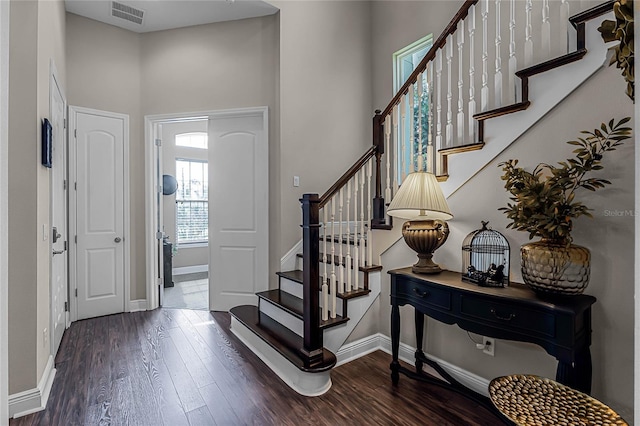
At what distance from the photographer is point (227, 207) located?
3.80 metres

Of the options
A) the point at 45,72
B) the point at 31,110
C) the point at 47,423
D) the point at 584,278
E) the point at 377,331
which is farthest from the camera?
the point at 377,331

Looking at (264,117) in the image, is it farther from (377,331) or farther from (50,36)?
(377,331)

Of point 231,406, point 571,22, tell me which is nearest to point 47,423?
point 231,406

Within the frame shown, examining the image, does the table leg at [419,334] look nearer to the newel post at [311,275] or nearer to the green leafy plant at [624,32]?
the newel post at [311,275]

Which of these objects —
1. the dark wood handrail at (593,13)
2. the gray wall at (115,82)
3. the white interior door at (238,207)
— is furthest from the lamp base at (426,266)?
the gray wall at (115,82)

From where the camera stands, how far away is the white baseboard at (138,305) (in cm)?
380

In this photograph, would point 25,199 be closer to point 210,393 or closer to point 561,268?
point 210,393

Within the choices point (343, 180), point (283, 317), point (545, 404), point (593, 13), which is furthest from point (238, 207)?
point (593, 13)

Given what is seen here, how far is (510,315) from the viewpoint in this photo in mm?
1639

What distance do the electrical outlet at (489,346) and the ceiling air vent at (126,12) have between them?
14.7 feet

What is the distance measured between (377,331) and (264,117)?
2503 mm

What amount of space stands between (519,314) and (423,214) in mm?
862

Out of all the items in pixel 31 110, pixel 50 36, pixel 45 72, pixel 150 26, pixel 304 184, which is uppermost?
pixel 150 26
